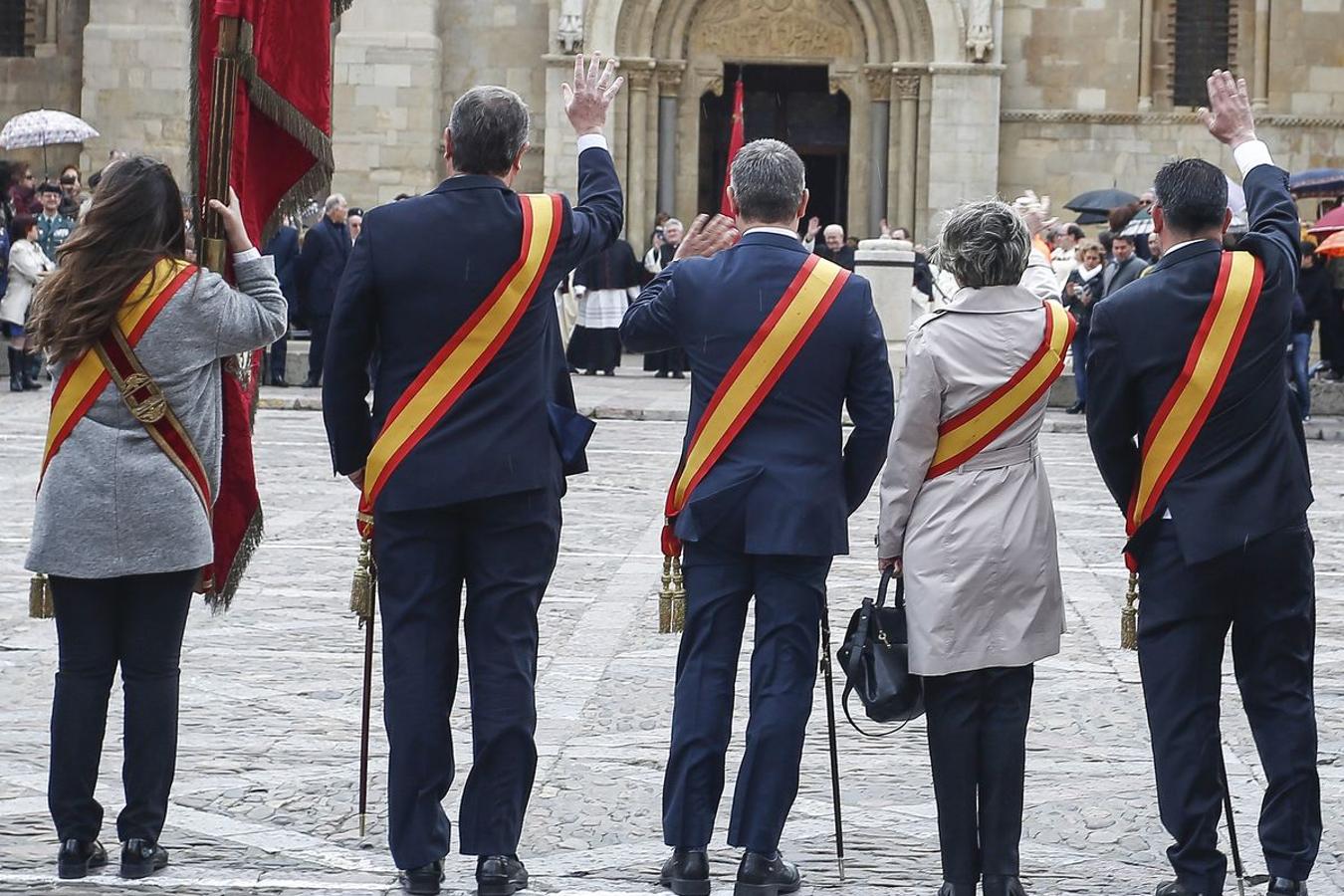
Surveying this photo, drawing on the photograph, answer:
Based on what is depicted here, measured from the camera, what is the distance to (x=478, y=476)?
5121 mm

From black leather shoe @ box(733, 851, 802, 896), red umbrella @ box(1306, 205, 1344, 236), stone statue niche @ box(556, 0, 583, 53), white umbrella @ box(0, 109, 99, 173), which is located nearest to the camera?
black leather shoe @ box(733, 851, 802, 896)

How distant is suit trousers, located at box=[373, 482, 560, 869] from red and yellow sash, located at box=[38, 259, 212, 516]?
1.90 ft

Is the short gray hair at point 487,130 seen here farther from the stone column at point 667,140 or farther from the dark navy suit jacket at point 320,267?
the stone column at point 667,140

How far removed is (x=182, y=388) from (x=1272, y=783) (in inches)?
111

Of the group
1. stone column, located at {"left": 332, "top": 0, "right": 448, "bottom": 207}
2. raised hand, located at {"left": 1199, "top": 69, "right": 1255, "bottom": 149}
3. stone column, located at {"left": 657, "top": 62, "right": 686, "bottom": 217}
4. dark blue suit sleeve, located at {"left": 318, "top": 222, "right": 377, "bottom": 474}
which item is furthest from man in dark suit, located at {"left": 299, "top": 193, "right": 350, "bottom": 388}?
raised hand, located at {"left": 1199, "top": 69, "right": 1255, "bottom": 149}

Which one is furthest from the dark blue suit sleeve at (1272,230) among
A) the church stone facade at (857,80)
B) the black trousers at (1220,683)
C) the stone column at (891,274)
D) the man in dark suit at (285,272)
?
the church stone facade at (857,80)

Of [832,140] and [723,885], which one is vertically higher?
[832,140]

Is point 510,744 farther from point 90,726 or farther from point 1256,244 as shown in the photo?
point 1256,244

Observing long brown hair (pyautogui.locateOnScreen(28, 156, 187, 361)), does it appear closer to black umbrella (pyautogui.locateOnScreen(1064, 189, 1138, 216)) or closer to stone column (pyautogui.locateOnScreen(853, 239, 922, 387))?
stone column (pyautogui.locateOnScreen(853, 239, 922, 387))

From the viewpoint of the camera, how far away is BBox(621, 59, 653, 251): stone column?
91.9 feet

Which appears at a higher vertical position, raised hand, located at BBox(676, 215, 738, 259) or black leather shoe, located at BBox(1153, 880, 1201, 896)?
raised hand, located at BBox(676, 215, 738, 259)

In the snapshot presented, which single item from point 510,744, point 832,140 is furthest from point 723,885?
point 832,140

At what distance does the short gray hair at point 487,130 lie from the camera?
516 centimetres

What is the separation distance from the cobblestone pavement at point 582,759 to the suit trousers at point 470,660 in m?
0.23
